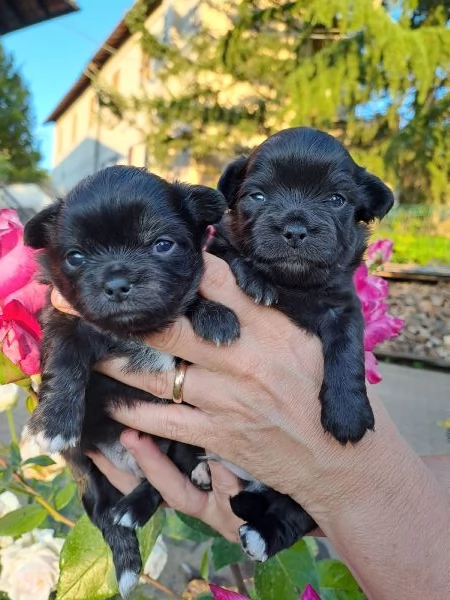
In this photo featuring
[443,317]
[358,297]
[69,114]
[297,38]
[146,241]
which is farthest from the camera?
[69,114]

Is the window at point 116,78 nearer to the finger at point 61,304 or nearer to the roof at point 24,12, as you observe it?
the roof at point 24,12

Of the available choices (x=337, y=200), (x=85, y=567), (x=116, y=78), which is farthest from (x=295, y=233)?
(x=116, y=78)

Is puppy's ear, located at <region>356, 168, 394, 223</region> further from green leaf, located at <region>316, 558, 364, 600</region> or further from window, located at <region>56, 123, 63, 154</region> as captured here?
window, located at <region>56, 123, 63, 154</region>

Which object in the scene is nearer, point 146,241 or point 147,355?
point 146,241

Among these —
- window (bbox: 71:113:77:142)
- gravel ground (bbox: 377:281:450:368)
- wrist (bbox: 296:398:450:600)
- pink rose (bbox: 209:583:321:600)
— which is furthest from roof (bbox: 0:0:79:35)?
window (bbox: 71:113:77:142)

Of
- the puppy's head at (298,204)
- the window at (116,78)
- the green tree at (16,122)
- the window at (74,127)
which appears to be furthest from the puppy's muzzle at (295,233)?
the window at (74,127)

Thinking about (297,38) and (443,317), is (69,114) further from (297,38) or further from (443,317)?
(443,317)

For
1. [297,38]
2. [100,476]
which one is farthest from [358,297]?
[297,38]
